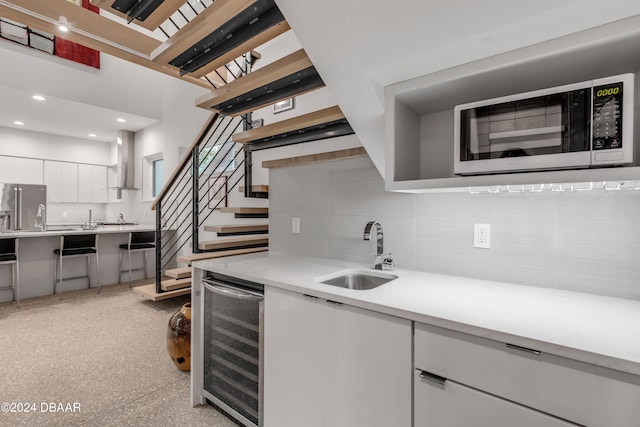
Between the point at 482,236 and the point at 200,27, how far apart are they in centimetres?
169

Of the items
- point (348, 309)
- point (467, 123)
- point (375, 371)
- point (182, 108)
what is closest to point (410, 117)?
point (467, 123)

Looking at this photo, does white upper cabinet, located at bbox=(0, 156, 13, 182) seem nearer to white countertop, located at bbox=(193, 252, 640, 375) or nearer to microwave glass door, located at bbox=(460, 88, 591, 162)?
white countertop, located at bbox=(193, 252, 640, 375)

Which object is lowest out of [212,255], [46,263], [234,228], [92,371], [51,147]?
[92,371]

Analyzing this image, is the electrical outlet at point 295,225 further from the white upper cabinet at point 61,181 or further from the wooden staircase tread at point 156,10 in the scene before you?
the white upper cabinet at point 61,181

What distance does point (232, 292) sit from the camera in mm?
1682

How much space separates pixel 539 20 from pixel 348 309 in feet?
3.83

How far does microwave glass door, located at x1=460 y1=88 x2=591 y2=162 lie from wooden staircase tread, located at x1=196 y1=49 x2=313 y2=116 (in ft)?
2.63

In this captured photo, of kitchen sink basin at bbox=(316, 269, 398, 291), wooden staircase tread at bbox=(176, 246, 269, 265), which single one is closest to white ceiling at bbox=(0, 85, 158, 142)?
wooden staircase tread at bbox=(176, 246, 269, 265)

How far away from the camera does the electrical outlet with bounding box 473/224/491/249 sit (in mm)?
1507

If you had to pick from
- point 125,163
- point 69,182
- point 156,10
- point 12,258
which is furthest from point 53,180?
point 156,10

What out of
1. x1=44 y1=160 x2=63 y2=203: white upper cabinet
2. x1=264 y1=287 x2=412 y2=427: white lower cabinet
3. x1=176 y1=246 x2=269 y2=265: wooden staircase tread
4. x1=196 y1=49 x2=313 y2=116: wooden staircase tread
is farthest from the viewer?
x1=44 y1=160 x2=63 y2=203: white upper cabinet

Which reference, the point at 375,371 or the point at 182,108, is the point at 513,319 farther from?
the point at 182,108

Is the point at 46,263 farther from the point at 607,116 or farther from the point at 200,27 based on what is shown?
the point at 607,116

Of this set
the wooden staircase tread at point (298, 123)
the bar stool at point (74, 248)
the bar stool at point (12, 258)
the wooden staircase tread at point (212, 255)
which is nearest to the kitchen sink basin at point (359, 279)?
the wooden staircase tread at point (298, 123)
